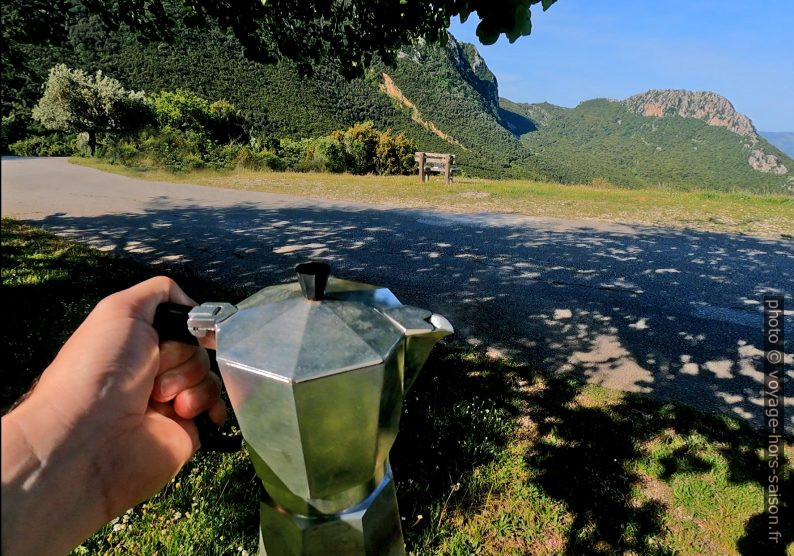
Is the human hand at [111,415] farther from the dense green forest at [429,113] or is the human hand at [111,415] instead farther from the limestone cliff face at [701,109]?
the limestone cliff face at [701,109]

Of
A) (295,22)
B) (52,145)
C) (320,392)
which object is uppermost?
(295,22)

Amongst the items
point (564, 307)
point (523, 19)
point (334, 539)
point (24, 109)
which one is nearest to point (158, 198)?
point (564, 307)

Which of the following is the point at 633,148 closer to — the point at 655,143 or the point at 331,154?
the point at 655,143

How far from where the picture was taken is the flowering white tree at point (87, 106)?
27453mm

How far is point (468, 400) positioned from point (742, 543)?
1.70 metres

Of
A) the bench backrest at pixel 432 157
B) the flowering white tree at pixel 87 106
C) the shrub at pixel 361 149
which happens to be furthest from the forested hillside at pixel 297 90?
the bench backrest at pixel 432 157

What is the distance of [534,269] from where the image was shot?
671 cm

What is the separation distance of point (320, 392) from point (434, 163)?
57.2ft

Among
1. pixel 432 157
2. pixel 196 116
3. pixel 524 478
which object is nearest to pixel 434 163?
pixel 432 157

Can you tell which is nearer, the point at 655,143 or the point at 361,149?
the point at 361,149

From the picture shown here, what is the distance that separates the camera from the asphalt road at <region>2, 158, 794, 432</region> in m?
4.20

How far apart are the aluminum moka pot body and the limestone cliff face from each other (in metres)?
117

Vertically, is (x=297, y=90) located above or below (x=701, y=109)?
below

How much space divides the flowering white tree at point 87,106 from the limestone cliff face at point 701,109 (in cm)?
10787
